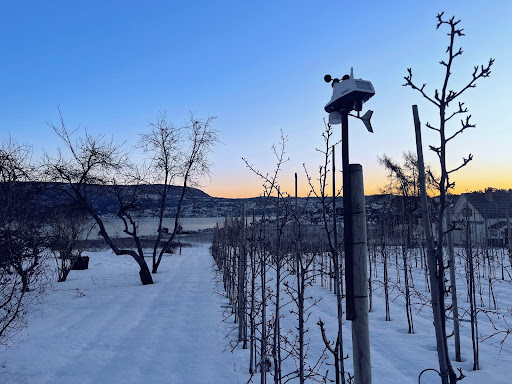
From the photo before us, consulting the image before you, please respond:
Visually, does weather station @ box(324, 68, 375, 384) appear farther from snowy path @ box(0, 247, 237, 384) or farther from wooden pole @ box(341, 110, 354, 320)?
snowy path @ box(0, 247, 237, 384)

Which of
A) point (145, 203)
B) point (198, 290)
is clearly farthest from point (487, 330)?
point (145, 203)

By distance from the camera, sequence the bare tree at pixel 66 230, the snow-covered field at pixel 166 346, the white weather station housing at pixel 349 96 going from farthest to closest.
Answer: the bare tree at pixel 66 230, the snow-covered field at pixel 166 346, the white weather station housing at pixel 349 96

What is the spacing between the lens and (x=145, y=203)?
17078 millimetres

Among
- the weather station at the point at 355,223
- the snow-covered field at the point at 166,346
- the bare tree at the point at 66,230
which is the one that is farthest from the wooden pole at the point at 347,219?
the bare tree at the point at 66,230

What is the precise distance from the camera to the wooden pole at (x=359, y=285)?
260cm

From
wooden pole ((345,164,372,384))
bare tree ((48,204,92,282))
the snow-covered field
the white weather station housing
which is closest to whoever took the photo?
wooden pole ((345,164,372,384))

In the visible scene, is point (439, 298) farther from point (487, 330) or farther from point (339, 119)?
point (487, 330)

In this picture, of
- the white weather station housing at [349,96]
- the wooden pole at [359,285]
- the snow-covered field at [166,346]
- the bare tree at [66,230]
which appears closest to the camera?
the wooden pole at [359,285]

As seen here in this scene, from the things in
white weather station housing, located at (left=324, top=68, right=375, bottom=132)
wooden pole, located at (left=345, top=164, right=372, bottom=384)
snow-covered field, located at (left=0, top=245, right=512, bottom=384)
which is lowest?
snow-covered field, located at (left=0, top=245, right=512, bottom=384)

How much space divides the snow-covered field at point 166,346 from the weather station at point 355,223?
11.1 feet

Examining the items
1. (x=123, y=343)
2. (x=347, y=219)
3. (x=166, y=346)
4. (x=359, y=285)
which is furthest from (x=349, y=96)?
(x=123, y=343)

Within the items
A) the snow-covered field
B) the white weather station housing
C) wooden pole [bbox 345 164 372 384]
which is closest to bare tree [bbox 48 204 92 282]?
the snow-covered field

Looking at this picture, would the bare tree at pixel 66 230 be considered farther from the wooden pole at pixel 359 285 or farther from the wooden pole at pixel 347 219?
the wooden pole at pixel 359 285

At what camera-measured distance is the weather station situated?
2.61m
